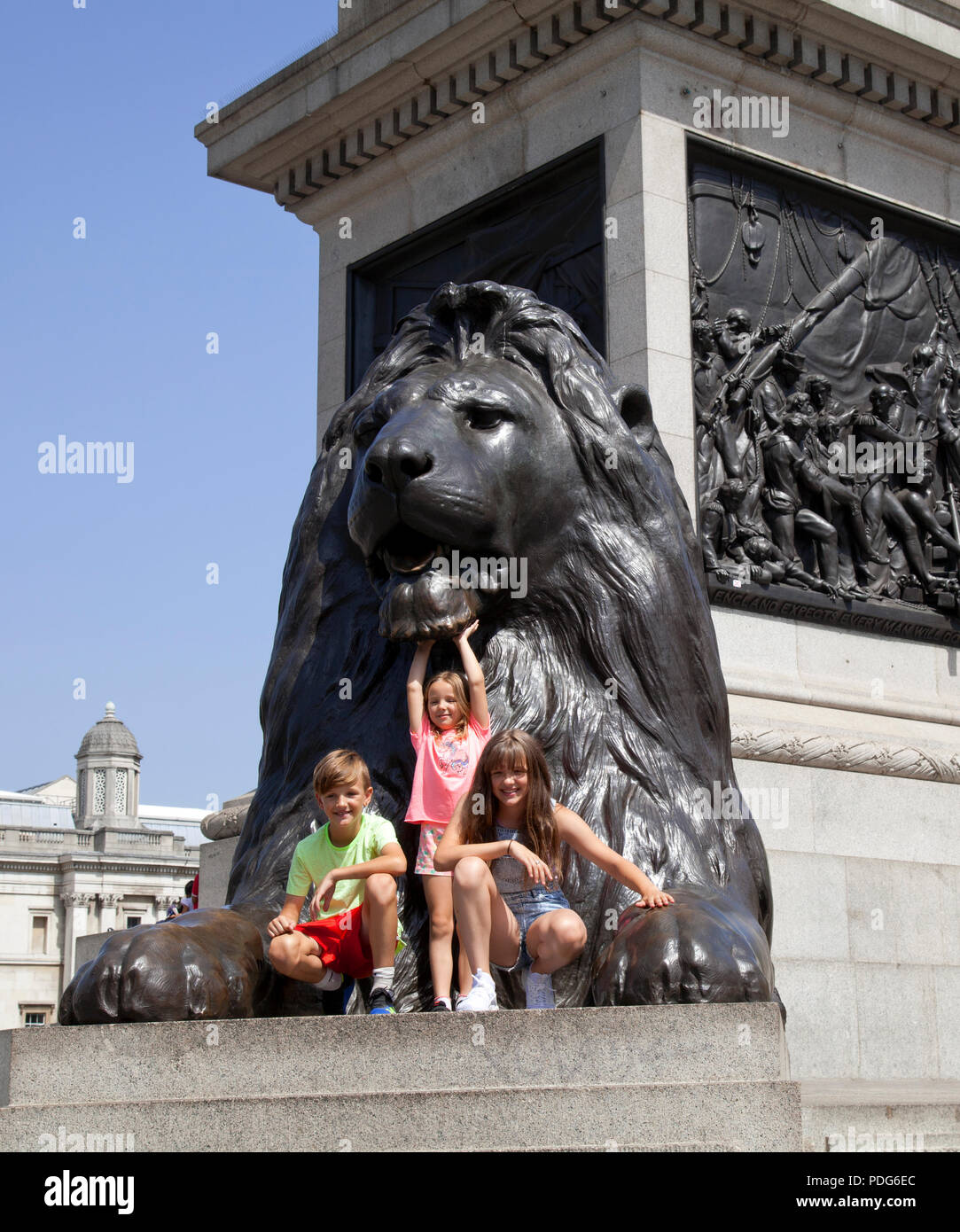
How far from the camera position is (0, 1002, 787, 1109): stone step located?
3.96 metres

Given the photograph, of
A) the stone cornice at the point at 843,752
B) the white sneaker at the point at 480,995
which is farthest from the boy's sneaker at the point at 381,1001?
the stone cornice at the point at 843,752

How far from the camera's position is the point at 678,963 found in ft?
14.3

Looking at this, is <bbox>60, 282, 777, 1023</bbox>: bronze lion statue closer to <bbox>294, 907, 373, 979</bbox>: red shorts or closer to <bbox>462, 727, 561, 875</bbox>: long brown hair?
<bbox>294, 907, 373, 979</bbox>: red shorts

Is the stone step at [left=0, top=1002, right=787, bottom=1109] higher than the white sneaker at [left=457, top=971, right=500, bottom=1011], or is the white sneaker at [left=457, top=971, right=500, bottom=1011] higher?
the white sneaker at [left=457, top=971, right=500, bottom=1011]

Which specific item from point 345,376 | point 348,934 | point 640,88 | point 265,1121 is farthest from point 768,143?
point 265,1121

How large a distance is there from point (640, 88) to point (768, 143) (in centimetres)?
96

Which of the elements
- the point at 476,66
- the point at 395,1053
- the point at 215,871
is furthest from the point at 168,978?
the point at 476,66

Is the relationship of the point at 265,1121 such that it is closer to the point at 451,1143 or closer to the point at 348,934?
the point at 451,1143

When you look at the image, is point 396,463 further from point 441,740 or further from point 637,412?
point 637,412

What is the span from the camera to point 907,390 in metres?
10.5

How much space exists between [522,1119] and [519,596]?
1.91m

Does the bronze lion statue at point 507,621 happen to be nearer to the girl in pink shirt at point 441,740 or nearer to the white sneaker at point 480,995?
the girl in pink shirt at point 441,740

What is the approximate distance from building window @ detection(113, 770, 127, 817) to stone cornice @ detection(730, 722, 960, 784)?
7853 centimetres

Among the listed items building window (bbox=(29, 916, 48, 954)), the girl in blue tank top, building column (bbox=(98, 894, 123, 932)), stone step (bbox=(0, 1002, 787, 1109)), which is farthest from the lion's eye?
building window (bbox=(29, 916, 48, 954))
